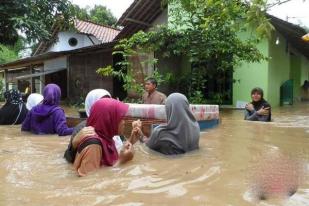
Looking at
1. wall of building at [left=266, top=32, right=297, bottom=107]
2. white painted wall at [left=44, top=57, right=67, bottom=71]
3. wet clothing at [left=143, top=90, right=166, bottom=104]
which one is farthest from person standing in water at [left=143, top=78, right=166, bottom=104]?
white painted wall at [left=44, top=57, right=67, bottom=71]

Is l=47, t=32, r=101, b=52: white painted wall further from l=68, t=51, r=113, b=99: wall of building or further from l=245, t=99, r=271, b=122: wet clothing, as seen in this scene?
l=245, t=99, r=271, b=122: wet clothing

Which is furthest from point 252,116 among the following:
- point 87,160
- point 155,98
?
point 87,160

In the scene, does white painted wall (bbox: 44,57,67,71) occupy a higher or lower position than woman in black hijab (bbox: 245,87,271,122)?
higher

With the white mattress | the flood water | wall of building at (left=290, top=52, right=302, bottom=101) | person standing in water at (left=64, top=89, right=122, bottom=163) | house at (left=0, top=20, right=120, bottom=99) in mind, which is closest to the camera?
the flood water

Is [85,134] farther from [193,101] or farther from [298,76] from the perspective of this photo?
[298,76]

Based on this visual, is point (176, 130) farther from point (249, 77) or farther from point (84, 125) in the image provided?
point (249, 77)

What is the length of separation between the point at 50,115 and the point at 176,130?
8.34 ft

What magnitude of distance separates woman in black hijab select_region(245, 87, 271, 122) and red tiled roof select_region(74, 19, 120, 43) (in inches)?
649

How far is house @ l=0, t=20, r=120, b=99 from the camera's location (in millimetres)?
16781

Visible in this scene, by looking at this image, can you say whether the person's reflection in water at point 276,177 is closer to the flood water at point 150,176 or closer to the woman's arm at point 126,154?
the flood water at point 150,176

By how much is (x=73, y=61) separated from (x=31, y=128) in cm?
1057

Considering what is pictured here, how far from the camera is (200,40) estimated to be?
1223cm

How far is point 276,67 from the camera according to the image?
588 inches

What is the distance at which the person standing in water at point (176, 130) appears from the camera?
5195mm
